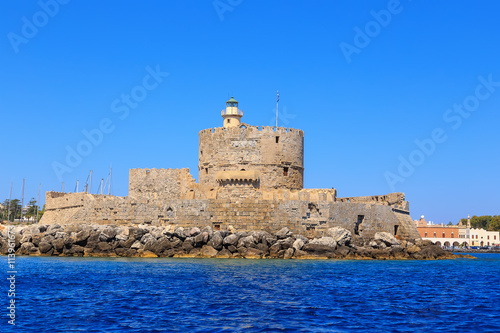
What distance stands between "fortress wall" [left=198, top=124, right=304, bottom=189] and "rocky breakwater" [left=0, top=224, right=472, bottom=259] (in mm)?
5474

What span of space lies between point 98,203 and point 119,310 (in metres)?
17.8

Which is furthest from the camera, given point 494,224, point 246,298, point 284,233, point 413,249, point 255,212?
point 494,224

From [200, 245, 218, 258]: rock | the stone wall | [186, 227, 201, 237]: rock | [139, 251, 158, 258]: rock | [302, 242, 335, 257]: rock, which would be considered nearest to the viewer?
[200, 245, 218, 258]: rock

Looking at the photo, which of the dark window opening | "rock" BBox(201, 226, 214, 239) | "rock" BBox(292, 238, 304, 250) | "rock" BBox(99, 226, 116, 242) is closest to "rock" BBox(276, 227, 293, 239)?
"rock" BBox(292, 238, 304, 250)

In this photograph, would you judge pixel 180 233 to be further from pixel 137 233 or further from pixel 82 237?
pixel 82 237

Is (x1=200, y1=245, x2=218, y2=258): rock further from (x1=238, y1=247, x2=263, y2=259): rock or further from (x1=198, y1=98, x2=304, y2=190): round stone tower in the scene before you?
(x1=198, y1=98, x2=304, y2=190): round stone tower

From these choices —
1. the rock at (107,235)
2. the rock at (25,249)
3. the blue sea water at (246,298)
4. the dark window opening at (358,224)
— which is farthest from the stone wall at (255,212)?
the blue sea water at (246,298)

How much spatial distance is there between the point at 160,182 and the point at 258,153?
5813 mm

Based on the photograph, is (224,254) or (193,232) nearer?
(224,254)

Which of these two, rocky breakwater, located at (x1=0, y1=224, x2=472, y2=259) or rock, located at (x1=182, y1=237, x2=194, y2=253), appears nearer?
rocky breakwater, located at (x1=0, y1=224, x2=472, y2=259)

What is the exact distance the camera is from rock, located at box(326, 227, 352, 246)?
2638cm

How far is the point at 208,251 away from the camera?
81.8ft

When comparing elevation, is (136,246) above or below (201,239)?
below

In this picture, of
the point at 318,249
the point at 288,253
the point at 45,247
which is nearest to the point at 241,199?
the point at 288,253
